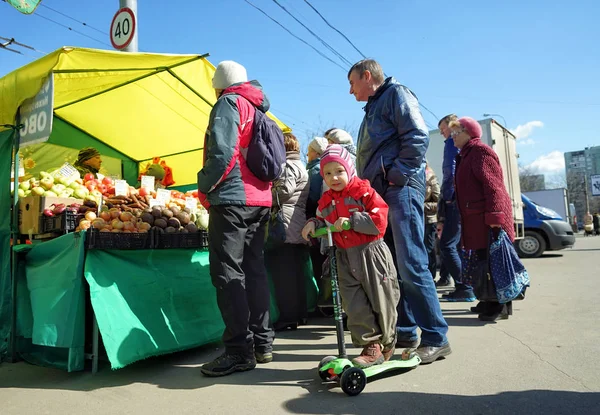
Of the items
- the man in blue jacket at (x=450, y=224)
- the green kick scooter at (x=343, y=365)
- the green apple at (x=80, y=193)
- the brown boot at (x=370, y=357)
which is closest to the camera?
the green kick scooter at (x=343, y=365)

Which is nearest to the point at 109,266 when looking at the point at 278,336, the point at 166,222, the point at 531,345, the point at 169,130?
the point at 166,222

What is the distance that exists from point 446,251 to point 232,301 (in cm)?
371

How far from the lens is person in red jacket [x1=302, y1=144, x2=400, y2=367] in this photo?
2.90m

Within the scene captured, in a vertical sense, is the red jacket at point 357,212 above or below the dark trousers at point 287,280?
above

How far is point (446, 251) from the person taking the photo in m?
5.97

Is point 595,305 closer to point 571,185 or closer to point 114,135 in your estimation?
point 114,135

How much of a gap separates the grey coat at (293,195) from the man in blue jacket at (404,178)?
3.22 feet

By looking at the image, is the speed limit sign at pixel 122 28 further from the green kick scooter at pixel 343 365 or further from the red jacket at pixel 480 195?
the green kick scooter at pixel 343 365

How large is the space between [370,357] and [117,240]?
79.1 inches

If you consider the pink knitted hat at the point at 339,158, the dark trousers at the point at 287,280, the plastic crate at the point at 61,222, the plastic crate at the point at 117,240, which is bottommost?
the dark trousers at the point at 287,280

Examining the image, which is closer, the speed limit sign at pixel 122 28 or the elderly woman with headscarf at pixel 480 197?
the elderly woman with headscarf at pixel 480 197

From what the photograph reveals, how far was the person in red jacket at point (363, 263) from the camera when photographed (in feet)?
9.52

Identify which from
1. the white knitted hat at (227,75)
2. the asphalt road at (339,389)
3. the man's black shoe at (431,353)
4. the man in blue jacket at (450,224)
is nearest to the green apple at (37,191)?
the asphalt road at (339,389)

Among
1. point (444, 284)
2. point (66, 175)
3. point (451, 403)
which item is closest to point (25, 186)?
point (66, 175)
